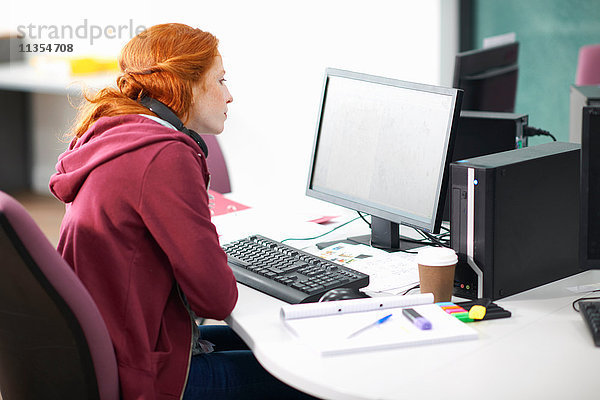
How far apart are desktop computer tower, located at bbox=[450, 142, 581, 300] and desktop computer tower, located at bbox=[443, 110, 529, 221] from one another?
296mm

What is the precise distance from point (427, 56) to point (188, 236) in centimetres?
301

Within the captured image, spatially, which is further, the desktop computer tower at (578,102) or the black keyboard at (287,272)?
the desktop computer tower at (578,102)

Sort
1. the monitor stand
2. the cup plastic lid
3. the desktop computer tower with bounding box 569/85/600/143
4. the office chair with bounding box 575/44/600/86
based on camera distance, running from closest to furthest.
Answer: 1. the cup plastic lid
2. the monitor stand
3. the desktop computer tower with bounding box 569/85/600/143
4. the office chair with bounding box 575/44/600/86

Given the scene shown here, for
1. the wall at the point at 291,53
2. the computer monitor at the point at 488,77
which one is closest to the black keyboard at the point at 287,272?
the computer monitor at the point at 488,77

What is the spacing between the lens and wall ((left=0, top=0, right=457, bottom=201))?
3.97 meters

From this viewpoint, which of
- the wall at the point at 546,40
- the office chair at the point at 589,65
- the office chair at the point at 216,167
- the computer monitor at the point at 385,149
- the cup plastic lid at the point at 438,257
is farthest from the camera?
the wall at the point at 546,40

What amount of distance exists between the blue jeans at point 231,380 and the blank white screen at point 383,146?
51 cm

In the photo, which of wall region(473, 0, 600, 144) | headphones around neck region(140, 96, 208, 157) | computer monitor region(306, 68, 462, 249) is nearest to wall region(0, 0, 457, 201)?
wall region(473, 0, 600, 144)

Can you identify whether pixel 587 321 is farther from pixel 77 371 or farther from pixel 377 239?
pixel 77 371

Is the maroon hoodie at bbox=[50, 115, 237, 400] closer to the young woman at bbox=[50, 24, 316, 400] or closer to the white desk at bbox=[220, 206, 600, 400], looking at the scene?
the young woman at bbox=[50, 24, 316, 400]

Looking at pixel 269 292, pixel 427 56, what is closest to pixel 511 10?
pixel 427 56

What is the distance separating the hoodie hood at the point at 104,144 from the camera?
1433 millimetres

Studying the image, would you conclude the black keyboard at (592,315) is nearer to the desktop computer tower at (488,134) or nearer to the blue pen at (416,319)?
the blue pen at (416,319)

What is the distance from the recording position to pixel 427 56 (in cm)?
413
